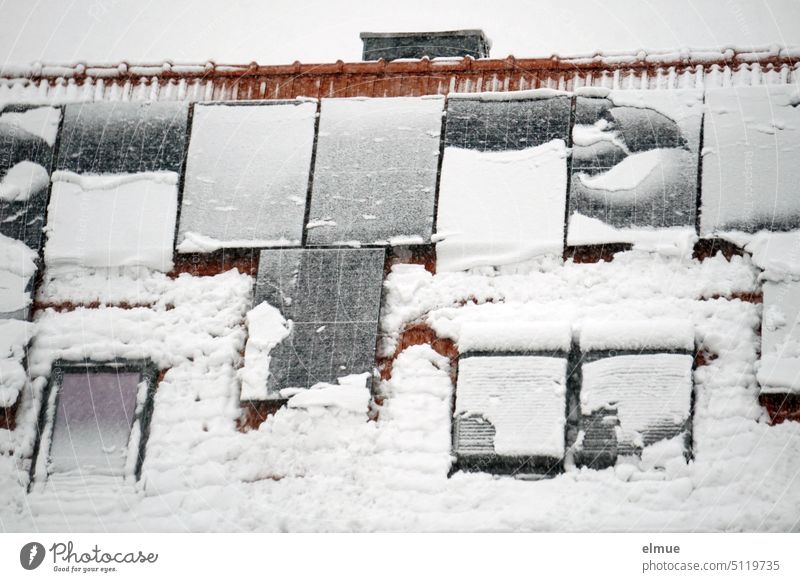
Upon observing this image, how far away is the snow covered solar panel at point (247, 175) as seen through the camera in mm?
3951

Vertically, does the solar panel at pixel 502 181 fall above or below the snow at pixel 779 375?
above

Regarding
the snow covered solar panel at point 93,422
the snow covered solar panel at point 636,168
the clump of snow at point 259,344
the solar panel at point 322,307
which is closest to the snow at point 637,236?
the snow covered solar panel at point 636,168

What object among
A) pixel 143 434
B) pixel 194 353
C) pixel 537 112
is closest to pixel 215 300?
pixel 194 353

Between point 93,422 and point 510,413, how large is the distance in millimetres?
1185

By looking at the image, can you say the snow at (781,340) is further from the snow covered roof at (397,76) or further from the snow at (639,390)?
the snow covered roof at (397,76)

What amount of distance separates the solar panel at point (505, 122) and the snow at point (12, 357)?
135 centimetres

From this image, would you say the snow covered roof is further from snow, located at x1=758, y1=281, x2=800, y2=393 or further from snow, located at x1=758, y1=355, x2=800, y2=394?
snow, located at x1=758, y1=355, x2=800, y2=394

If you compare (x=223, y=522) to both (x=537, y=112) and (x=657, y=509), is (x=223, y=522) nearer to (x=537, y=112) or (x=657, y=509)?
(x=657, y=509)

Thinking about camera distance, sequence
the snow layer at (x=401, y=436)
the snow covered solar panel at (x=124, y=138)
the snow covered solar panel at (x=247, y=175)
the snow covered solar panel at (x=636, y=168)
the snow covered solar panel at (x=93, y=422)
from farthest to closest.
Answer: the snow covered solar panel at (x=124, y=138), the snow covered solar panel at (x=247, y=175), the snow covered solar panel at (x=93, y=422), the snow covered solar panel at (x=636, y=168), the snow layer at (x=401, y=436)

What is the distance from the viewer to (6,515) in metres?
3.76

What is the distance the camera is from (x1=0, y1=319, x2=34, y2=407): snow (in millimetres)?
3908

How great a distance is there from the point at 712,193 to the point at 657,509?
2.86 ft

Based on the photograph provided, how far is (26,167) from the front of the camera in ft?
13.4

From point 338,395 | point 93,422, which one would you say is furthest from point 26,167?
point 338,395
